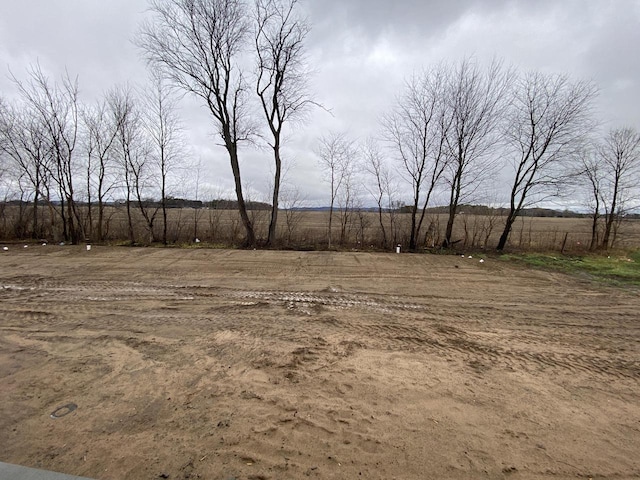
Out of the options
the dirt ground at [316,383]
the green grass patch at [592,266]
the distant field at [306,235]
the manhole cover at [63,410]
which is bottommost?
the manhole cover at [63,410]

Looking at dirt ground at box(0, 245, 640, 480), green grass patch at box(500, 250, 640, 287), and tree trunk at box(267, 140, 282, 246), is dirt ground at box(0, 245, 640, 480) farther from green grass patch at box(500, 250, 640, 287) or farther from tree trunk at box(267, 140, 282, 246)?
tree trunk at box(267, 140, 282, 246)

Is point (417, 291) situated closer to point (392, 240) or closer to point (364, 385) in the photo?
point (364, 385)

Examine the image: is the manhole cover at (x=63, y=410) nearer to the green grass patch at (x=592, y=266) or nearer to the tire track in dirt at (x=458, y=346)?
the tire track in dirt at (x=458, y=346)

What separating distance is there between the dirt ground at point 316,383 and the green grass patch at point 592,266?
111 inches

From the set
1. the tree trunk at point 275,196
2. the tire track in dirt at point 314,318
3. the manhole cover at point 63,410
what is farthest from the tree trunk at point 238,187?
the manhole cover at point 63,410

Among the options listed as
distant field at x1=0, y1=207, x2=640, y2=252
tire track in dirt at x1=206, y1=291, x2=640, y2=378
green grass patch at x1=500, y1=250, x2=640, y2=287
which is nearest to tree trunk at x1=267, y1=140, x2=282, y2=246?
distant field at x1=0, y1=207, x2=640, y2=252

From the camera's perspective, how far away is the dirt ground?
2158 millimetres

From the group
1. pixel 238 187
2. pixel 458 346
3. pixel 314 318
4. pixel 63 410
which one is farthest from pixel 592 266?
pixel 238 187

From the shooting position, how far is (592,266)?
975 centimetres

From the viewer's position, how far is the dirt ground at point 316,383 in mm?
2158

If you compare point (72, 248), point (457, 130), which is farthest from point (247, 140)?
point (457, 130)

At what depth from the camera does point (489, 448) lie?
2.27 meters

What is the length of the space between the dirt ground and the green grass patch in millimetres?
2810

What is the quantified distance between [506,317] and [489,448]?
11.3 ft
